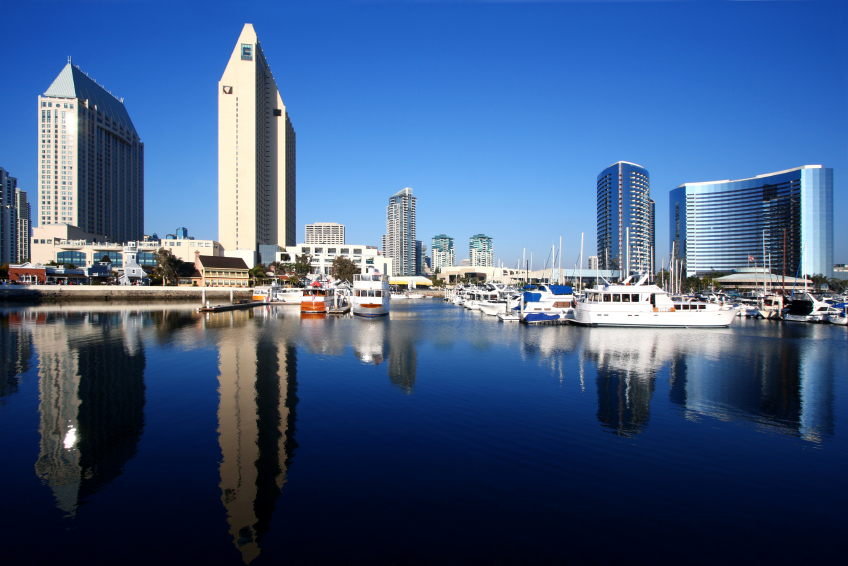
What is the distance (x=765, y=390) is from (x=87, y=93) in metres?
191

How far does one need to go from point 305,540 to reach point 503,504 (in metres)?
3.84

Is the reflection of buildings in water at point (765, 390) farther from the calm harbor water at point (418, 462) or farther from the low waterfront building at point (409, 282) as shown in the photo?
the low waterfront building at point (409, 282)

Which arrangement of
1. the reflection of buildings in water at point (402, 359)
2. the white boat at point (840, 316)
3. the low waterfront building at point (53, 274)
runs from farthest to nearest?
the low waterfront building at point (53, 274)
the white boat at point (840, 316)
the reflection of buildings in water at point (402, 359)

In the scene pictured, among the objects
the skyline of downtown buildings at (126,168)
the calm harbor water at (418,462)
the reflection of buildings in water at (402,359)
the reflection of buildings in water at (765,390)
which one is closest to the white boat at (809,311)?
the reflection of buildings in water at (765,390)

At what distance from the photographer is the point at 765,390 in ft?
59.7

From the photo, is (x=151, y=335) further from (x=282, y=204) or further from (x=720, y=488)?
(x=282, y=204)

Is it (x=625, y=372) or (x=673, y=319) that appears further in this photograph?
(x=673, y=319)

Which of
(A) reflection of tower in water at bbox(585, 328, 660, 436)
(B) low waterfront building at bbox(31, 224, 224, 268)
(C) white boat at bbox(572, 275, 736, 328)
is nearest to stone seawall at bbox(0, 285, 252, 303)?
(B) low waterfront building at bbox(31, 224, 224, 268)

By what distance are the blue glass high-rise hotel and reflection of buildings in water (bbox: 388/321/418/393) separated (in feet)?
412

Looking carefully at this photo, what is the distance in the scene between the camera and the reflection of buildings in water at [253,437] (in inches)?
322

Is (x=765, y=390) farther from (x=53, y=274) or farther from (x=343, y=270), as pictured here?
(x=53, y=274)

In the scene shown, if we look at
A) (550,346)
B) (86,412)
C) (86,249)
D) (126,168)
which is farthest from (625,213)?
(126,168)

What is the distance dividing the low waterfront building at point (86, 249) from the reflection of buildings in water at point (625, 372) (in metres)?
109

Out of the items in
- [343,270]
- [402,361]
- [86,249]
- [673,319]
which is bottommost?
[402,361]
